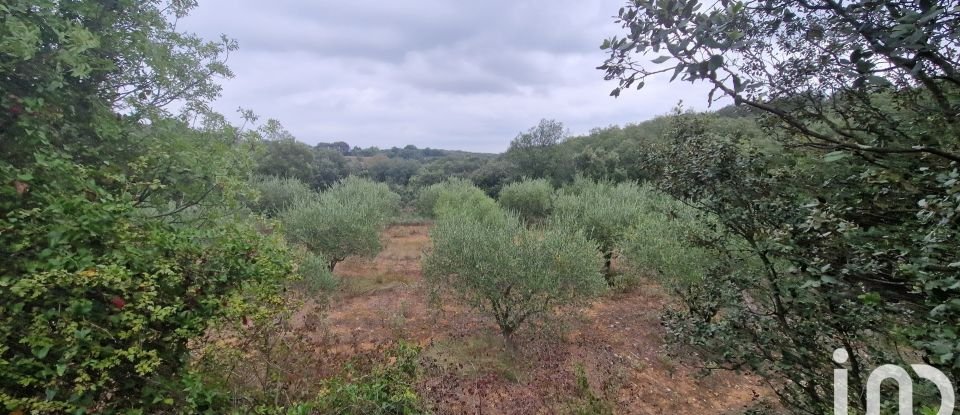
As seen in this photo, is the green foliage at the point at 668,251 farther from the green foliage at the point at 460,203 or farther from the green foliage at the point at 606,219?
the green foliage at the point at 460,203

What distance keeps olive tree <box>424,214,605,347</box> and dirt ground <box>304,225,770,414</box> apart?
70cm

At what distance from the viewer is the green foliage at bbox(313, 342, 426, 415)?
13.8 feet

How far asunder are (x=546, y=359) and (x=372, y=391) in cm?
649

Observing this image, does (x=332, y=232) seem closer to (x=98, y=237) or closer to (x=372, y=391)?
(x=372, y=391)

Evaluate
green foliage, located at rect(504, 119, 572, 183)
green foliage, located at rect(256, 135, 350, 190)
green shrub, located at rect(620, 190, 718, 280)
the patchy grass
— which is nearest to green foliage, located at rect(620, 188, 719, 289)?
green shrub, located at rect(620, 190, 718, 280)

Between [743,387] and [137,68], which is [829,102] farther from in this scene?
[743,387]

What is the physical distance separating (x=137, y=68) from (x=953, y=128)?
7245mm

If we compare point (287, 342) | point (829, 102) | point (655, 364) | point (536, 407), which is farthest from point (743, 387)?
point (287, 342)

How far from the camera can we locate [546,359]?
9914 mm

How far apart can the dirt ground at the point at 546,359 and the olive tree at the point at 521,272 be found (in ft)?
2.30

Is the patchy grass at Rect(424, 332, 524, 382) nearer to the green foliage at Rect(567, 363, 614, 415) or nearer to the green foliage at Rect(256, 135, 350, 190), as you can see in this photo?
the green foliage at Rect(567, 363, 614, 415)

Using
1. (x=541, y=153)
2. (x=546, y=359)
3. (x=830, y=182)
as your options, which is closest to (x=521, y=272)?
(x=546, y=359)

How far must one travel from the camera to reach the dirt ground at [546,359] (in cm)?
770
